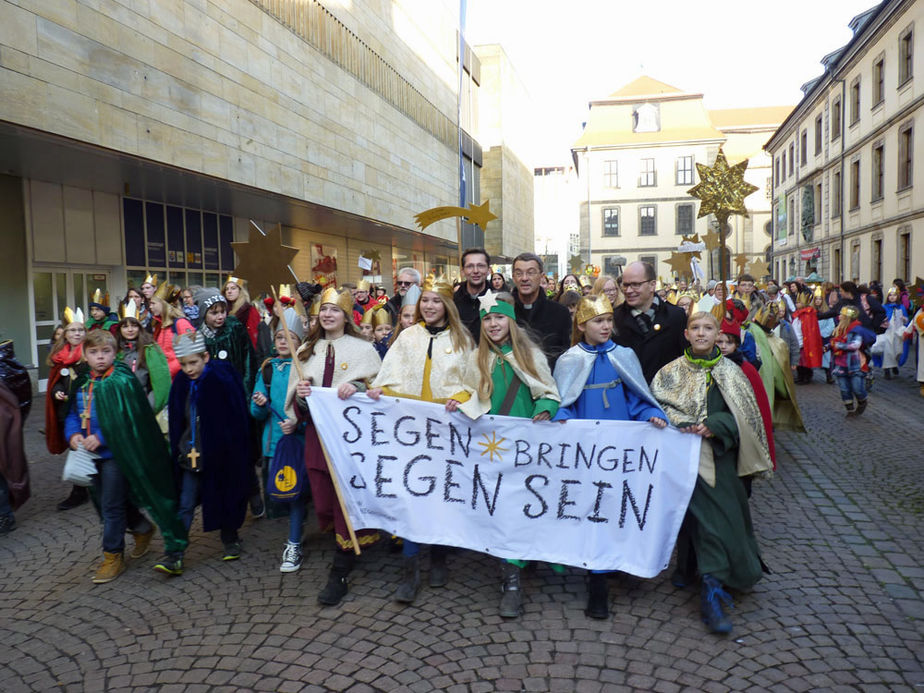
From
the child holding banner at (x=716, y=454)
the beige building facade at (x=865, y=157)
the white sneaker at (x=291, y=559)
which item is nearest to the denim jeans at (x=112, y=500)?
the white sneaker at (x=291, y=559)

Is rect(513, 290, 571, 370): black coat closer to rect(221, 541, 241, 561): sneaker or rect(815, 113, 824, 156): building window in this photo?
rect(221, 541, 241, 561): sneaker

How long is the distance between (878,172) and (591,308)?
108 feet

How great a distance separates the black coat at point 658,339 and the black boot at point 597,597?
160cm

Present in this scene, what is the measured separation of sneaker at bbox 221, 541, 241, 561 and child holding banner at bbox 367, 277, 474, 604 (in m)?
1.31

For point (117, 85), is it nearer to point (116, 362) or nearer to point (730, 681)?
point (116, 362)

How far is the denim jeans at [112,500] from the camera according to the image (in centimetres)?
471

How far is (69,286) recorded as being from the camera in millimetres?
14148

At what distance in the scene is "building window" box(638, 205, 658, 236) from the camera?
64312 mm

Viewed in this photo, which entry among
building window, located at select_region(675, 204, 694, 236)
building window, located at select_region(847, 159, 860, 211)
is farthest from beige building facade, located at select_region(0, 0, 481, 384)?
building window, located at select_region(675, 204, 694, 236)

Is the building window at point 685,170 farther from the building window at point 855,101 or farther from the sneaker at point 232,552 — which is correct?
the sneaker at point 232,552

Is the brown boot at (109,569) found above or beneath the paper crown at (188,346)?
beneath

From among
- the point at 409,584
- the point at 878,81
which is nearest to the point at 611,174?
the point at 878,81

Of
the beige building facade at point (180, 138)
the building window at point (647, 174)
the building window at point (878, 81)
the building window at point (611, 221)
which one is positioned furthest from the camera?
the building window at point (611, 221)

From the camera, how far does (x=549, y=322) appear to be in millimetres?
5637
